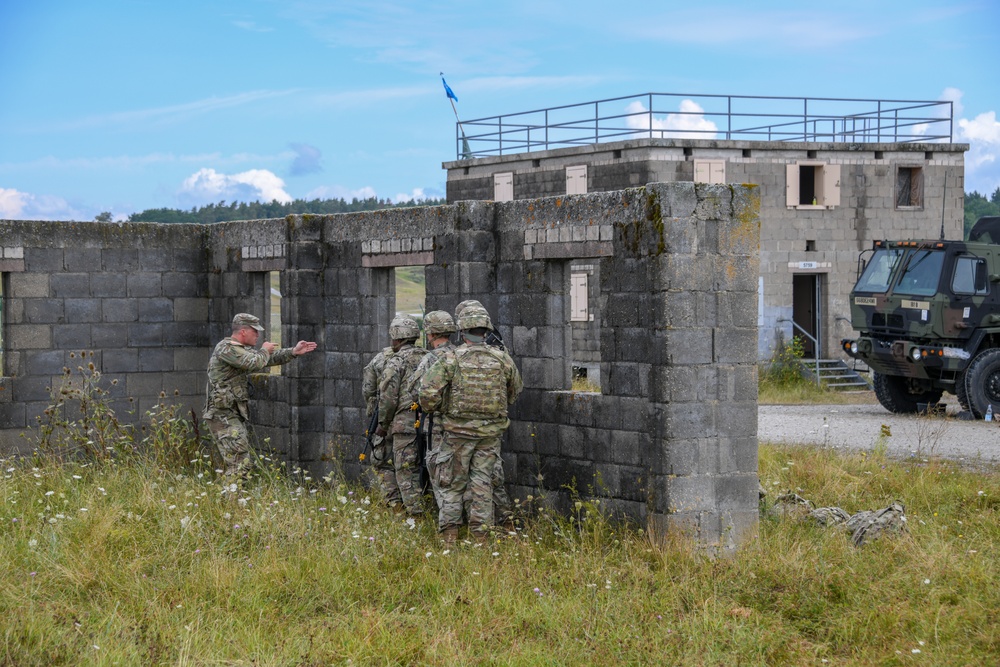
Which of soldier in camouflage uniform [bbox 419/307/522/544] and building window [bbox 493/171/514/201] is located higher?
building window [bbox 493/171/514/201]

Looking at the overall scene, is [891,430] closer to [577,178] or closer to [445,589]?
[577,178]

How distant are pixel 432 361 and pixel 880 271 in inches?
417

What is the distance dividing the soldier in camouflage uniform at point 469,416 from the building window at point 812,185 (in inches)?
626

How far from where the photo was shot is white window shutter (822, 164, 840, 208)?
23500 mm

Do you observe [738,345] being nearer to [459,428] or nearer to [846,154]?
[459,428]

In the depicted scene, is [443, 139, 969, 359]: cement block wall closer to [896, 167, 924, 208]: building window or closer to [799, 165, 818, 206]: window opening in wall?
[896, 167, 924, 208]: building window

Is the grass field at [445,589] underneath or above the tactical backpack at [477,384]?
underneath

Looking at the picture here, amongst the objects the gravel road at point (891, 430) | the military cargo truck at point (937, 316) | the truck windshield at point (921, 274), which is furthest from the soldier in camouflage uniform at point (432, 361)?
the truck windshield at point (921, 274)

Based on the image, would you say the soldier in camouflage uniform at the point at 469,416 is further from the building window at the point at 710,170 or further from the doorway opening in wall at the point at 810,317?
the doorway opening in wall at the point at 810,317

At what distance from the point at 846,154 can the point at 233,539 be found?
18.6 metres

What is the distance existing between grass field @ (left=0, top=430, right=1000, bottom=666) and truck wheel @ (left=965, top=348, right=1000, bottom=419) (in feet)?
23.2

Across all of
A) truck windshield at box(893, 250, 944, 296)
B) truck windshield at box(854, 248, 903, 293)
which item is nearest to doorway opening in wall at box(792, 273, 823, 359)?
truck windshield at box(854, 248, 903, 293)

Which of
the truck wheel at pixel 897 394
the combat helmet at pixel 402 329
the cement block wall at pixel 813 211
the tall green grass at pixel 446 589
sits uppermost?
the cement block wall at pixel 813 211

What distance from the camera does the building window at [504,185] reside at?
24.3 meters
